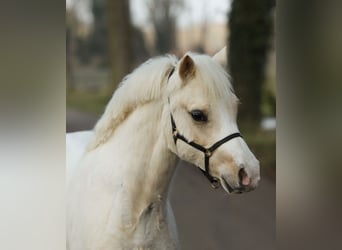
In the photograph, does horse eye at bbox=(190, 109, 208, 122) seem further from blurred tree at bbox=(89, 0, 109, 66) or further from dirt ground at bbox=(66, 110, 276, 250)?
blurred tree at bbox=(89, 0, 109, 66)

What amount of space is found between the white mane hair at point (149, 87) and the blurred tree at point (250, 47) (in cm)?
28

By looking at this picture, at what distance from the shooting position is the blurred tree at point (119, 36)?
5.34 ft

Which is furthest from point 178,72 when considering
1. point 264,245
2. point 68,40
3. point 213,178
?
point 264,245

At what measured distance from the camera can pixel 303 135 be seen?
1636 mm

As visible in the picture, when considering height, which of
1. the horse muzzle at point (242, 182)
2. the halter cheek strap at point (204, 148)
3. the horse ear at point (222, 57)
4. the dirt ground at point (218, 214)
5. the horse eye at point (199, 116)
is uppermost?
the horse ear at point (222, 57)

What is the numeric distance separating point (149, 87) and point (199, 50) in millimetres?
337

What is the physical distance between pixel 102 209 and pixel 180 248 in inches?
13.4

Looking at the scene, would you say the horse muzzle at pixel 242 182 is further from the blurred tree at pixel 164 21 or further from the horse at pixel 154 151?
the blurred tree at pixel 164 21

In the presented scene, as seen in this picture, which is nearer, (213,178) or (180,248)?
(213,178)

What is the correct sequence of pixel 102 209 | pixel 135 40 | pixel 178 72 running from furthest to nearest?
pixel 135 40
pixel 102 209
pixel 178 72

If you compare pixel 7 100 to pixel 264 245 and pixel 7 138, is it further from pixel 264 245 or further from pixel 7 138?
pixel 264 245

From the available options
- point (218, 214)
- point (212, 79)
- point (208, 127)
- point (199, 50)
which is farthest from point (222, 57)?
point (218, 214)

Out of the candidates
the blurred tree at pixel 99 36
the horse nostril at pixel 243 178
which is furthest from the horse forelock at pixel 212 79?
the blurred tree at pixel 99 36

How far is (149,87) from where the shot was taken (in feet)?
4.43
